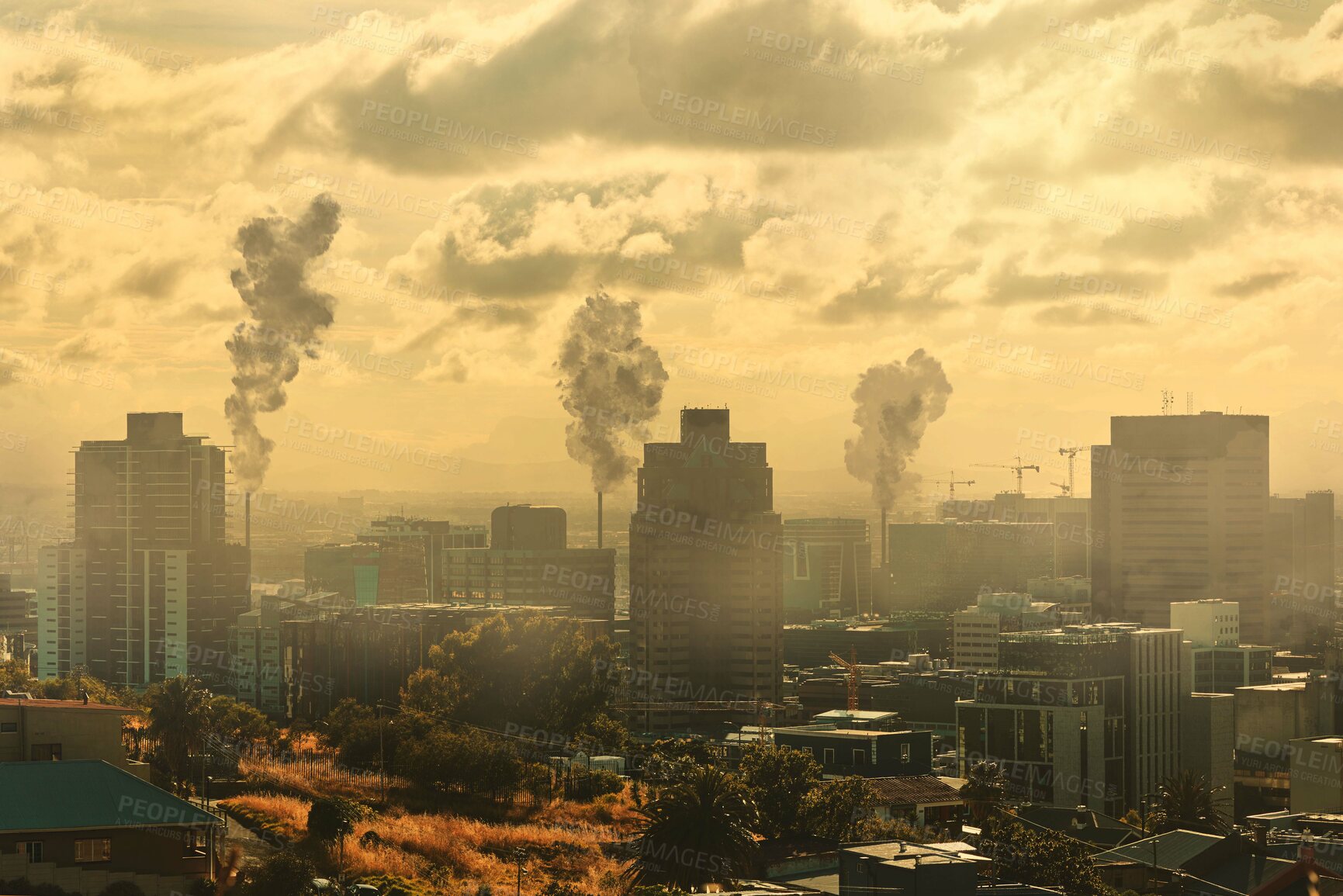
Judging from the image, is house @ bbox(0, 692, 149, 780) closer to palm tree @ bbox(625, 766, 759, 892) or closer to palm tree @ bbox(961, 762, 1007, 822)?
palm tree @ bbox(625, 766, 759, 892)

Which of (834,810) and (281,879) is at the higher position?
(281,879)

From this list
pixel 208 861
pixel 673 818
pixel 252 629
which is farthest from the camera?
pixel 252 629

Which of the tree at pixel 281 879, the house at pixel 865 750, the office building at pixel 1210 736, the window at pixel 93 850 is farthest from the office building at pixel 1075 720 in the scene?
the window at pixel 93 850

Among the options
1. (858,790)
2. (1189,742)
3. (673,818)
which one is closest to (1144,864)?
(858,790)

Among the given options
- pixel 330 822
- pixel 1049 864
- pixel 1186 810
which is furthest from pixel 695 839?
pixel 1186 810

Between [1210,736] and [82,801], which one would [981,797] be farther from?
[1210,736]

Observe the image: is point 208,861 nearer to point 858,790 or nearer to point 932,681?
point 858,790
